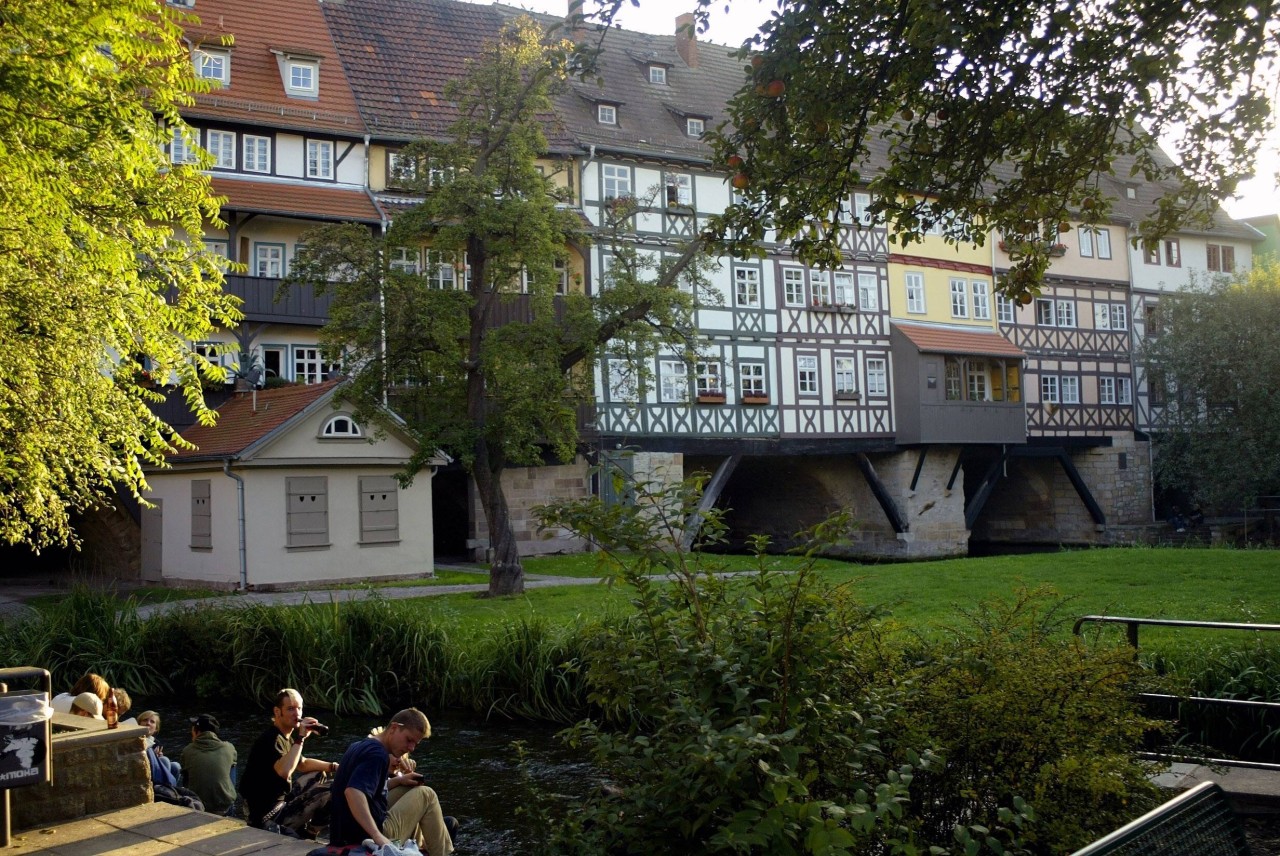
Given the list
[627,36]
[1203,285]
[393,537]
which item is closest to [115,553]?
[393,537]

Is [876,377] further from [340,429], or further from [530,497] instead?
[340,429]

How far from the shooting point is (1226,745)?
8.48 meters

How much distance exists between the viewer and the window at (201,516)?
2256cm

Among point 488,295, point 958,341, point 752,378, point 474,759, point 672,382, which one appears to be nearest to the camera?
point 474,759

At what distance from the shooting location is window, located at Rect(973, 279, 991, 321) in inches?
1433

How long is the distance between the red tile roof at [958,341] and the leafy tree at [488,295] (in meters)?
14.8

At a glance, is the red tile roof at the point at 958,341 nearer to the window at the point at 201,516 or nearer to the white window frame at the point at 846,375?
the white window frame at the point at 846,375

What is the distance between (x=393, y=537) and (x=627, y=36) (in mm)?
19022

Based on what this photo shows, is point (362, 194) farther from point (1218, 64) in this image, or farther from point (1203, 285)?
point (1203, 285)

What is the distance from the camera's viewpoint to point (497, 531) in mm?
20297

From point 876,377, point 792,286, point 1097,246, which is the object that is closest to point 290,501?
point 792,286

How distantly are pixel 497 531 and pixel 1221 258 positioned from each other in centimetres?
3266

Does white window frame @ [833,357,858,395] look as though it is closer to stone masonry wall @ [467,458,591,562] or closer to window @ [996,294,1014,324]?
window @ [996,294,1014,324]

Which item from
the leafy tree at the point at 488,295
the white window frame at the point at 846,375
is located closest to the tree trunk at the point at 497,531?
the leafy tree at the point at 488,295
